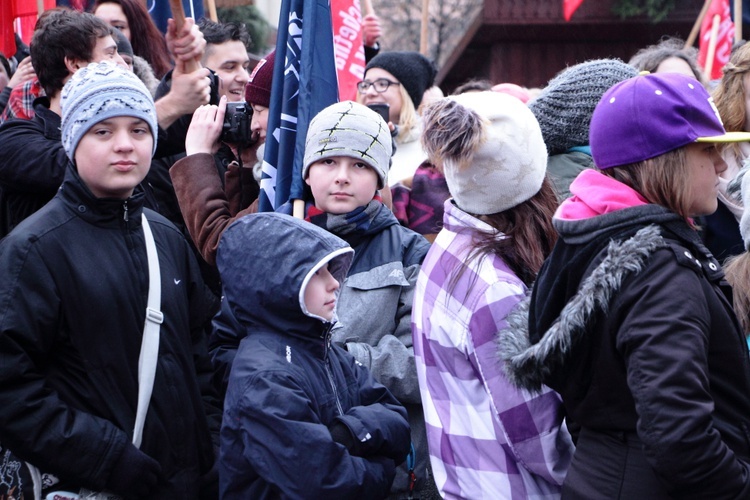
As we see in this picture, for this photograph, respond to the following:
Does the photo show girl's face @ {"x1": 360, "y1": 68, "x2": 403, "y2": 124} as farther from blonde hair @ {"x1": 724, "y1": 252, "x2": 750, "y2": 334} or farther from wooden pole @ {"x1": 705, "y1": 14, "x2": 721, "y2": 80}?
blonde hair @ {"x1": 724, "y1": 252, "x2": 750, "y2": 334}

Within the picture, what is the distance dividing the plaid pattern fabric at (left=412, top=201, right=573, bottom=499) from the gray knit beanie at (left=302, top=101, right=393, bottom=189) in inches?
28.9

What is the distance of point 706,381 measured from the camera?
2199 millimetres

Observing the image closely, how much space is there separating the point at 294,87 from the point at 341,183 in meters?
0.74

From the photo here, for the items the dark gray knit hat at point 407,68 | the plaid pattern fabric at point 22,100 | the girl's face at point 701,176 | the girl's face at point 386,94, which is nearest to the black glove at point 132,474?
the girl's face at point 701,176

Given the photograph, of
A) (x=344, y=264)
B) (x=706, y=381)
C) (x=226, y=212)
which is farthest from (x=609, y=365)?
(x=226, y=212)

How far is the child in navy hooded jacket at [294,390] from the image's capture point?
109 inches

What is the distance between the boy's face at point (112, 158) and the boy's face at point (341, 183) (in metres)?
0.68

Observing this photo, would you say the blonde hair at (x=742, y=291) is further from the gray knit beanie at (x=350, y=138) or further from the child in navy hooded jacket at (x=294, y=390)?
the gray knit beanie at (x=350, y=138)

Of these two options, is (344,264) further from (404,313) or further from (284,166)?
(284,166)

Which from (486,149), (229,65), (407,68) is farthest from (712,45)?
(486,149)

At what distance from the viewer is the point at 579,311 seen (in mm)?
2357

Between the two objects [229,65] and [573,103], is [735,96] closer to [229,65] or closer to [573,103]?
[573,103]

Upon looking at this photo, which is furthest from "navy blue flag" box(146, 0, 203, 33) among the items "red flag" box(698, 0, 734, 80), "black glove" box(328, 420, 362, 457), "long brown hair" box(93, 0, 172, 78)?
"black glove" box(328, 420, 362, 457)

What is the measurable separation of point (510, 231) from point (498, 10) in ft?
30.6
